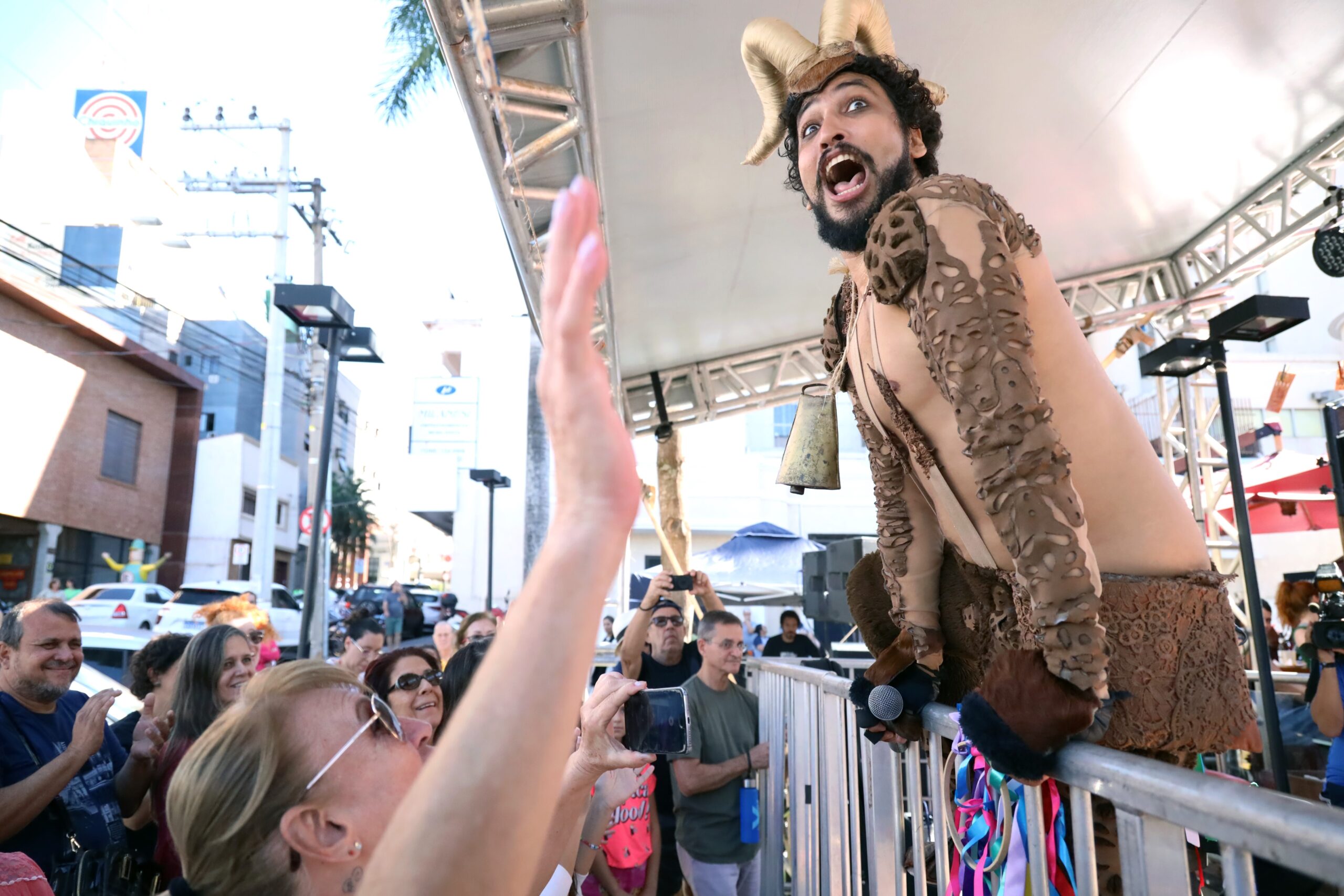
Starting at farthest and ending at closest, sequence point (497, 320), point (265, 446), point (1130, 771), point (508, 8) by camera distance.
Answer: point (497, 320)
point (265, 446)
point (508, 8)
point (1130, 771)

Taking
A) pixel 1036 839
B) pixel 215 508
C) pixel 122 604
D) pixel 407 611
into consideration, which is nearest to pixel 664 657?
pixel 1036 839

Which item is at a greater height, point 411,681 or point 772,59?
point 772,59

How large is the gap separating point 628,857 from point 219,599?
11300mm

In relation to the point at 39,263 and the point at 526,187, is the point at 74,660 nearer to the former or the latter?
the point at 526,187

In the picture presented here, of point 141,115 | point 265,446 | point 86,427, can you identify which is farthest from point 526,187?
point 141,115

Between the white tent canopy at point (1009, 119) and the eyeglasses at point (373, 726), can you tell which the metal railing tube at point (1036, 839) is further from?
the white tent canopy at point (1009, 119)

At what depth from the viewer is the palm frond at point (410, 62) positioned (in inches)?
276

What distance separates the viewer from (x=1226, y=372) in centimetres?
568

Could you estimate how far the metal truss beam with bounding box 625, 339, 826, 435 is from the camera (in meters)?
9.84

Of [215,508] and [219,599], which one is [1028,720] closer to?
[219,599]

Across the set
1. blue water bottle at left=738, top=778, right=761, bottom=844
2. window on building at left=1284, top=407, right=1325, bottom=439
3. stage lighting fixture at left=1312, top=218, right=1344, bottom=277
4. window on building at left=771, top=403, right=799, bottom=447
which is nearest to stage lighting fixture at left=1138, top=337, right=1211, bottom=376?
stage lighting fixture at left=1312, top=218, right=1344, bottom=277

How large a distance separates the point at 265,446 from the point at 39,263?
7.39m

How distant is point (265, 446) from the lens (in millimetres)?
17453

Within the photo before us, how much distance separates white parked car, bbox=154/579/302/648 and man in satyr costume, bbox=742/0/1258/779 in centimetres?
1272
